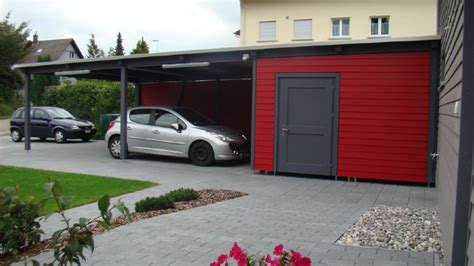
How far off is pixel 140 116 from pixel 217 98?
162 inches

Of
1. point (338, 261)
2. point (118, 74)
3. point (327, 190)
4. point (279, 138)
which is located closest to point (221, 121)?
point (118, 74)

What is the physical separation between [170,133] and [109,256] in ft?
26.3

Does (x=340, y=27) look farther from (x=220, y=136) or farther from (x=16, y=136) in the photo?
(x=220, y=136)

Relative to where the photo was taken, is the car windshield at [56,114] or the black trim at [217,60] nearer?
the black trim at [217,60]

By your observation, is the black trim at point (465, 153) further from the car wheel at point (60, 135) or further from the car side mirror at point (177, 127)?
the car wheel at point (60, 135)

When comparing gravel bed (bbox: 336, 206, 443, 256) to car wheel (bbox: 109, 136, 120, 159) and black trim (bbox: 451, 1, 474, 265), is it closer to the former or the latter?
black trim (bbox: 451, 1, 474, 265)

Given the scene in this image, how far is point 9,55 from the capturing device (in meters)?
40.4

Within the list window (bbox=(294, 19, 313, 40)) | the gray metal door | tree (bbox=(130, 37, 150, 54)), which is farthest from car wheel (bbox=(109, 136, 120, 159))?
tree (bbox=(130, 37, 150, 54))

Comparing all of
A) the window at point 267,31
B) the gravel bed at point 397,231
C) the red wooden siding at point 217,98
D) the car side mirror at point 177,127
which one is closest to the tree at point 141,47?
the window at point 267,31

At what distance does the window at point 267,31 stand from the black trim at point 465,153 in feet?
98.6

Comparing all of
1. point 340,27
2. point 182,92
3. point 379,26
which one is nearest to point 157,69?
point 182,92

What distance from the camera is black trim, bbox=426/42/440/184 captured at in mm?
9211

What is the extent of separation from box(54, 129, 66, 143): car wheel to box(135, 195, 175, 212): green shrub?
13299 millimetres

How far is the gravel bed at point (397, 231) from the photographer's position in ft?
A: 16.7
